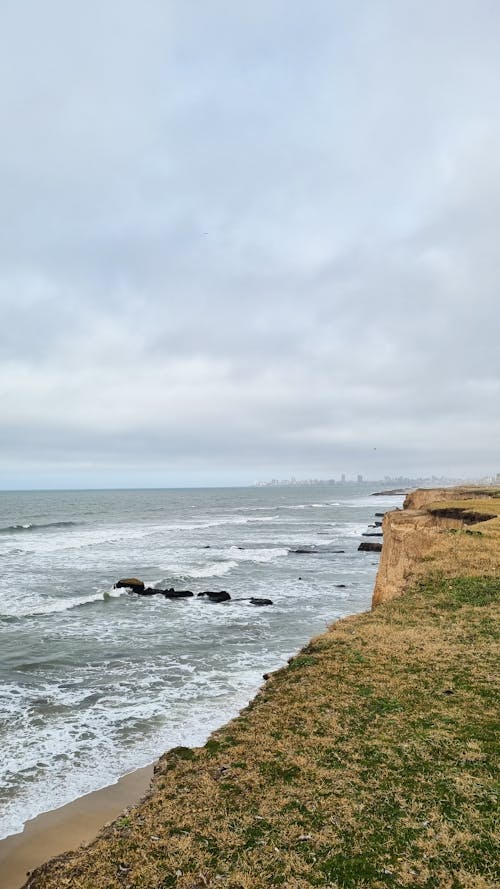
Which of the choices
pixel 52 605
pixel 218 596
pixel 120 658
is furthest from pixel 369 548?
pixel 120 658

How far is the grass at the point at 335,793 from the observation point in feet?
19.3

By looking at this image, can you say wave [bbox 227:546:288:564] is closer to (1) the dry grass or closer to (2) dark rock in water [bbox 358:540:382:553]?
(2) dark rock in water [bbox 358:540:382:553]

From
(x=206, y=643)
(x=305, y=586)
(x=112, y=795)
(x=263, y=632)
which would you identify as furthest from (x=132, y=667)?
(x=305, y=586)

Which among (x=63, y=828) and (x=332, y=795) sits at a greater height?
(x=332, y=795)

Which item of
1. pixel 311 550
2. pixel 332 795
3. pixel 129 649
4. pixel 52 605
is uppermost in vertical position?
pixel 332 795

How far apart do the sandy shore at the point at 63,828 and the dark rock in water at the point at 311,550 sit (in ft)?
125

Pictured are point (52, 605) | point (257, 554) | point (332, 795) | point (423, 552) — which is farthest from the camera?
point (257, 554)

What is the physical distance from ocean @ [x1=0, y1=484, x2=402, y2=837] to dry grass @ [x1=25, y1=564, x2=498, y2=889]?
10.2ft

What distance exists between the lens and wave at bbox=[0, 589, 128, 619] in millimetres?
25859

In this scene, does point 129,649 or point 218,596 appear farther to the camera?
point 218,596

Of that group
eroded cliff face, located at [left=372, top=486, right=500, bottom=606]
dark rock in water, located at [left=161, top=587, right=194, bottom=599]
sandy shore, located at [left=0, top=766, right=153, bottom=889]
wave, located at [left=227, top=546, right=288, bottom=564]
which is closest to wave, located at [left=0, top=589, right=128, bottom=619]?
dark rock in water, located at [left=161, top=587, right=194, bottom=599]

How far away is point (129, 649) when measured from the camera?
20.1 meters

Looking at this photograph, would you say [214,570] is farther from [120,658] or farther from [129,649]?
[120,658]

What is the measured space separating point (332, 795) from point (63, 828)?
5.19 meters
